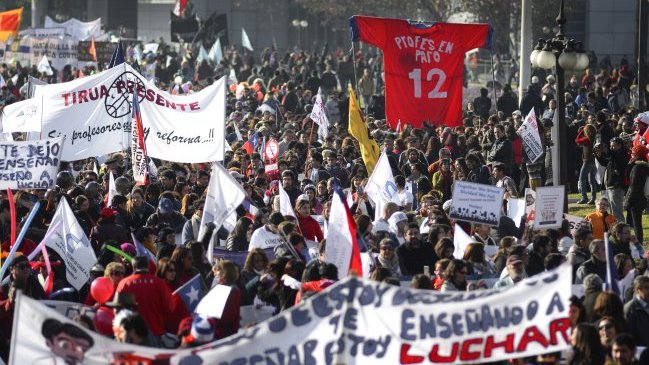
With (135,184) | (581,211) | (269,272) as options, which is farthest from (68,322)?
(581,211)

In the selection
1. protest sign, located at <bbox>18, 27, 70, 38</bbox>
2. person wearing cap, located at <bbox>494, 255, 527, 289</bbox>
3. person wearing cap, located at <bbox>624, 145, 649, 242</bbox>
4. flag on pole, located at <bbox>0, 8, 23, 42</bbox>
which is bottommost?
person wearing cap, located at <bbox>624, 145, 649, 242</bbox>

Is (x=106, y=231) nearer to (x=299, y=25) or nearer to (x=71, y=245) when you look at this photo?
(x=71, y=245)

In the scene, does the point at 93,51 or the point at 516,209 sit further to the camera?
the point at 93,51

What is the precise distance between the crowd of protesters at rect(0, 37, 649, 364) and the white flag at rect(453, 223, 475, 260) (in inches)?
6.6

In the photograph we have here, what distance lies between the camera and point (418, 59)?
76.9ft

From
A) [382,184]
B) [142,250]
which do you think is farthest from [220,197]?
[382,184]

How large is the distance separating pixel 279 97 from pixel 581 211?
14.9 m

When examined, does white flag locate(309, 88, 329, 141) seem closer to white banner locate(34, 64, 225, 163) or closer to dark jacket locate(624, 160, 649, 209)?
white banner locate(34, 64, 225, 163)

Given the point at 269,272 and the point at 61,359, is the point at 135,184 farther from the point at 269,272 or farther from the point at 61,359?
the point at 61,359

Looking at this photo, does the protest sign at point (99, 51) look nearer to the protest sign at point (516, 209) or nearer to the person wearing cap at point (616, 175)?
the person wearing cap at point (616, 175)

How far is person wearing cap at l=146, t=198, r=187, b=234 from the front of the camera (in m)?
16.4

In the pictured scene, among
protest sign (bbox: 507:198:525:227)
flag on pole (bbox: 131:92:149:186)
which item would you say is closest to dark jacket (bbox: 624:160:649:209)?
protest sign (bbox: 507:198:525:227)

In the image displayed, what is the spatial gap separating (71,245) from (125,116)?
6033 millimetres

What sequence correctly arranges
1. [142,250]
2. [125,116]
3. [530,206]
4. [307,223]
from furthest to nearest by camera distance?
1. [125,116]
2. [530,206]
3. [307,223]
4. [142,250]
